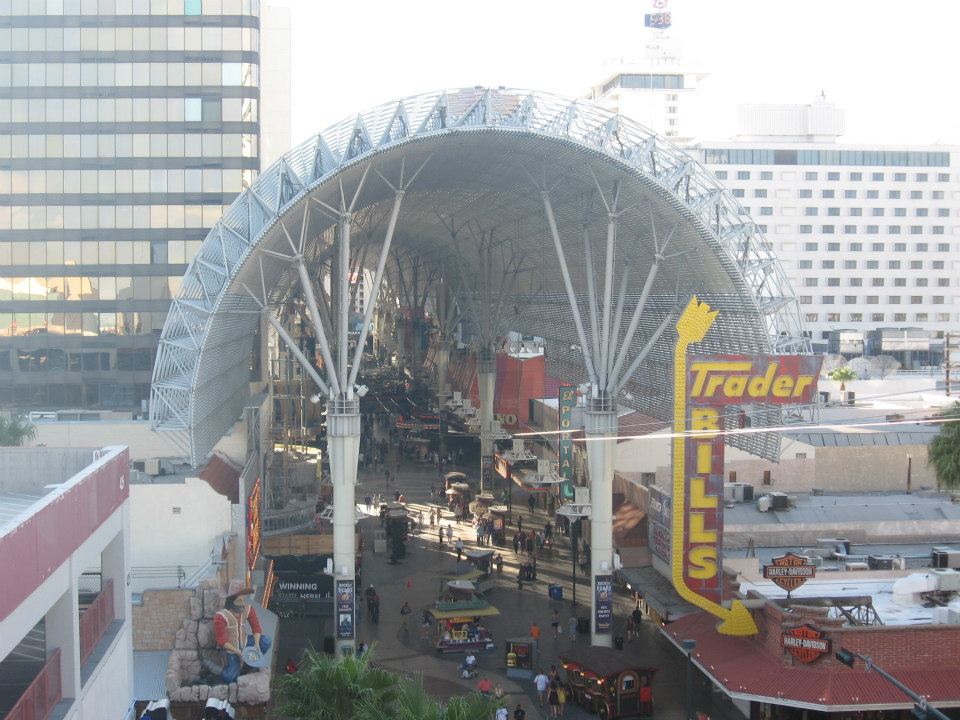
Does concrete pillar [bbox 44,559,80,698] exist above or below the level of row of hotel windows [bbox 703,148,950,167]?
below

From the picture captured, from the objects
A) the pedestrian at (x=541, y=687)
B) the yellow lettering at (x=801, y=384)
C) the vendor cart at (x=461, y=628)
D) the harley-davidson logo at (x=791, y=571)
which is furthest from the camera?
the vendor cart at (x=461, y=628)

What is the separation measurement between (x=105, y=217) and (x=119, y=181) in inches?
93.9

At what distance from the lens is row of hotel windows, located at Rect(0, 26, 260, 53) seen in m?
66.8

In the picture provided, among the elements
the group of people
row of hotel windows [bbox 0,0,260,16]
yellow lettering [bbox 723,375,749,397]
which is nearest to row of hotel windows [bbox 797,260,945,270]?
row of hotel windows [bbox 0,0,260,16]

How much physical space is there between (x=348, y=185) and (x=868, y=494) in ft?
84.0

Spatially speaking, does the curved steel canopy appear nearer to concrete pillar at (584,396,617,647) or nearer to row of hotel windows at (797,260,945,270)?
concrete pillar at (584,396,617,647)

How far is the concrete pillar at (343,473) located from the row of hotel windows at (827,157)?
95.1 metres

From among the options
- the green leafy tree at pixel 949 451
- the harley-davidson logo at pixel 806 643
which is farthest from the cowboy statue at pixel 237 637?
the green leafy tree at pixel 949 451

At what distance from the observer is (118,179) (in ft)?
221

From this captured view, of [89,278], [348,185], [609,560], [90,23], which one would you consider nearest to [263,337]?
[89,278]

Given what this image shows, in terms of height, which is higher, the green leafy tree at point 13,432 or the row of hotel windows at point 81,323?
the row of hotel windows at point 81,323

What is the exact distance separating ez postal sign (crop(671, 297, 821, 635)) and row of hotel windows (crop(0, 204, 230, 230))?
43.8 metres

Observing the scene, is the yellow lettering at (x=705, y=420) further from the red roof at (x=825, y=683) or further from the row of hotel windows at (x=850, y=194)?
the row of hotel windows at (x=850, y=194)

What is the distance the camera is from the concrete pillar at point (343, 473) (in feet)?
116
